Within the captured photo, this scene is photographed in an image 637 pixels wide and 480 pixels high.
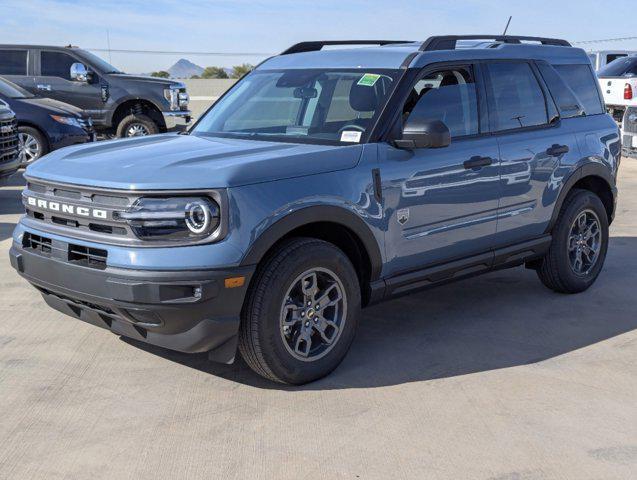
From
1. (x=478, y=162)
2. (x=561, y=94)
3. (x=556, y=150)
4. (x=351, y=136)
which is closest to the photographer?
(x=351, y=136)

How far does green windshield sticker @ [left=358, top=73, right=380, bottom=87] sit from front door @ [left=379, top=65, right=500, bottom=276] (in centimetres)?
23

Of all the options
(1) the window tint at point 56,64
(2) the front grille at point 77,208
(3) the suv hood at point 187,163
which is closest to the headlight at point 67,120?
(1) the window tint at point 56,64

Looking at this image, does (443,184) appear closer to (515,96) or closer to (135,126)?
(515,96)

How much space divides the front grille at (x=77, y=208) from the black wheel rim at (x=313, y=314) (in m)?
0.87

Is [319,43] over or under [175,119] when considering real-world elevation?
over

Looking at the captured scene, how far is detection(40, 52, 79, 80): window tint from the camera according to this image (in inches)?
622

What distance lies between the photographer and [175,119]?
16.1 meters

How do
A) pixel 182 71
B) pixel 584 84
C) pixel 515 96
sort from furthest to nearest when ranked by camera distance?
pixel 182 71
pixel 584 84
pixel 515 96

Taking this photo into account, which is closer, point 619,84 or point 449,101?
point 449,101

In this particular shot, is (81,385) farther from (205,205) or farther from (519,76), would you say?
(519,76)

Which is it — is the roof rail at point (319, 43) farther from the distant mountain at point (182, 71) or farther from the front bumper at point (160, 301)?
the distant mountain at point (182, 71)

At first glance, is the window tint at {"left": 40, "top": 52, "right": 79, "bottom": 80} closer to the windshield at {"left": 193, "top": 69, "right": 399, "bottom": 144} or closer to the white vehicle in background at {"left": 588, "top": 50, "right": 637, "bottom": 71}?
the windshield at {"left": 193, "top": 69, "right": 399, "bottom": 144}

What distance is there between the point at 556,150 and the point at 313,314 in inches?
95.1

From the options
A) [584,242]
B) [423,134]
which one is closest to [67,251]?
[423,134]
